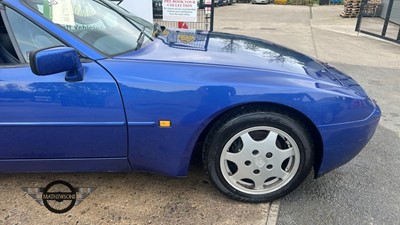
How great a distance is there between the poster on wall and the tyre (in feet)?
13.9

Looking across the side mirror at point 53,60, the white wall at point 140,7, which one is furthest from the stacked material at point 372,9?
the side mirror at point 53,60

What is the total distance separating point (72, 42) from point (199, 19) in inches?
178

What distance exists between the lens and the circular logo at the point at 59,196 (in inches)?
91.4

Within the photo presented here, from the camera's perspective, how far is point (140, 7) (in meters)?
6.03

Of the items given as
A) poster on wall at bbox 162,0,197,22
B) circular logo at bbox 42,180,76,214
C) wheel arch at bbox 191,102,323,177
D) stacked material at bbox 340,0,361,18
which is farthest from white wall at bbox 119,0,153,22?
stacked material at bbox 340,0,361,18

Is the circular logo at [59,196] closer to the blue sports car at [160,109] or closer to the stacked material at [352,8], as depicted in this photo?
the blue sports car at [160,109]

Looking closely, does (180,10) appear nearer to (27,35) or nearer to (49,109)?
(27,35)

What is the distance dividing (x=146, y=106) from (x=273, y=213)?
3.79 ft

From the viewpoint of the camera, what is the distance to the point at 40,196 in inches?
95.4

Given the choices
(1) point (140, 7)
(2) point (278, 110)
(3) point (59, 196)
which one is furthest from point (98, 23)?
(1) point (140, 7)

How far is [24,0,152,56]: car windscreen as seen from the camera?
2137mm

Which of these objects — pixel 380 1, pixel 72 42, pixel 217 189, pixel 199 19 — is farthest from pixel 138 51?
pixel 380 1

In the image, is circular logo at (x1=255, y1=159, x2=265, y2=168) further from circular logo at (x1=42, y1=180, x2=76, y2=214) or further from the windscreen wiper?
circular logo at (x1=42, y1=180, x2=76, y2=214)

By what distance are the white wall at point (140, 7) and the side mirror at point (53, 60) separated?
4388 millimetres
